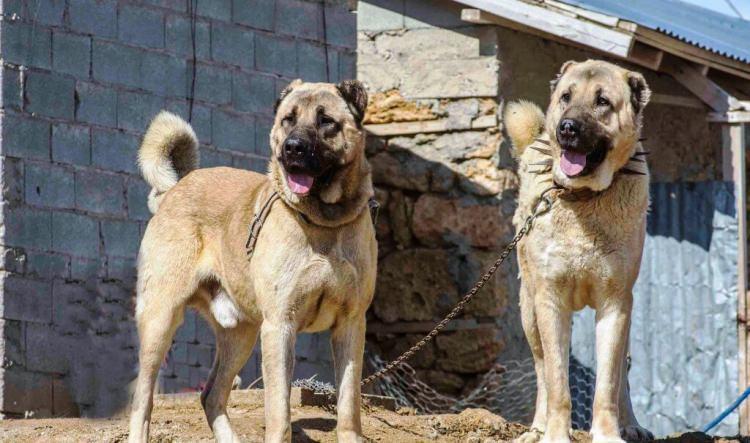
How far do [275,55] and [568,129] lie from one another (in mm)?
4688

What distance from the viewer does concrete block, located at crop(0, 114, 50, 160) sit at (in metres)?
9.53

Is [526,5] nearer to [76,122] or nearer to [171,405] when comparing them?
[76,122]

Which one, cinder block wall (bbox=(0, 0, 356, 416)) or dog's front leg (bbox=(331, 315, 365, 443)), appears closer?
dog's front leg (bbox=(331, 315, 365, 443))

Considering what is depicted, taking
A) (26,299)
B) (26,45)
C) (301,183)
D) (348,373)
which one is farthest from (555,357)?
(26,45)

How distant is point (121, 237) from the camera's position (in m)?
10.3

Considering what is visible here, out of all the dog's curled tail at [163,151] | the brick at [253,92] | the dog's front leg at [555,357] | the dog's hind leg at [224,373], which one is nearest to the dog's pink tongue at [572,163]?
the dog's front leg at [555,357]

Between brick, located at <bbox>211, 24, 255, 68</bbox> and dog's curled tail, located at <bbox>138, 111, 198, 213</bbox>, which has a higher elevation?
brick, located at <bbox>211, 24, 255, 68</bbox>

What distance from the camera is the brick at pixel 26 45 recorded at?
9555mm

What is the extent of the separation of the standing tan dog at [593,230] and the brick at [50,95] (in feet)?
12.0

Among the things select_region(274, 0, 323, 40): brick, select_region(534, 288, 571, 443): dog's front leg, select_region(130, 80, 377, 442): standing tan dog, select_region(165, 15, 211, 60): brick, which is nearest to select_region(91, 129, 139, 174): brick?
select_region(165, 15, 211, 60): brick

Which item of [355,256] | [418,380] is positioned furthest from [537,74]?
[355,256]

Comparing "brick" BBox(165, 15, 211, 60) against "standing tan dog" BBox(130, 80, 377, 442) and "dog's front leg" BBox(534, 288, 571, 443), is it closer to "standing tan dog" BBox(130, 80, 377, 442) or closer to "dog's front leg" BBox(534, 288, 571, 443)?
"standing tan dog" BBox(130, 80, 377, 442)

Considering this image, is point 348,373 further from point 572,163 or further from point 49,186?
point 49,186

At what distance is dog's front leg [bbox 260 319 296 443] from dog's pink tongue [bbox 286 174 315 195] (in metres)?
0.60
